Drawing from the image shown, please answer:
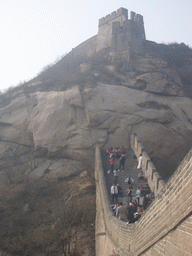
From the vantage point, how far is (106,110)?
2156 centimetres

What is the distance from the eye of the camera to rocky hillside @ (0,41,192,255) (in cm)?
1878

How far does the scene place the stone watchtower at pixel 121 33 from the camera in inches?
1156

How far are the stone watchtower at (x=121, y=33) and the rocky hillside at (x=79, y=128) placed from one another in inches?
179

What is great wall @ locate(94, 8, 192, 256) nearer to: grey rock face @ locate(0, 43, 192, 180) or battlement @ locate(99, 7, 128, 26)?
grey rock face @ locate(0, 43, 192, 180)

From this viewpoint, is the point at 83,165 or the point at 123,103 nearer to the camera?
the point at 83,165

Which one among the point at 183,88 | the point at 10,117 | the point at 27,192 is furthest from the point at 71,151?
the point at 183,88

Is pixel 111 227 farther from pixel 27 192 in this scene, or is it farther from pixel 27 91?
pixel 27 91

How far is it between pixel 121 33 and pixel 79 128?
50.0ft

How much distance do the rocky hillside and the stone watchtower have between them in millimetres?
4554

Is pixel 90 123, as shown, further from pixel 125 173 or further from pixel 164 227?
pixel 164 227

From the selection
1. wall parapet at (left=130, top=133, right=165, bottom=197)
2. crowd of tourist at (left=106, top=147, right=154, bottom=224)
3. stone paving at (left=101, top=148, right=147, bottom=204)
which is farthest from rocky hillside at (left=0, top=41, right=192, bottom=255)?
wall parapet at (left=130, top=133, right=165, bottom=197)

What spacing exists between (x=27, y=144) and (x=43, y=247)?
10937mm

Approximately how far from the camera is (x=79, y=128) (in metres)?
21.0

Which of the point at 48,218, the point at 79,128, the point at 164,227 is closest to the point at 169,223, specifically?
the point at 164,227
